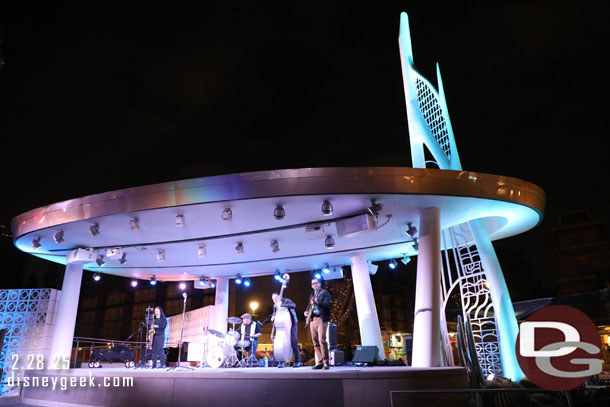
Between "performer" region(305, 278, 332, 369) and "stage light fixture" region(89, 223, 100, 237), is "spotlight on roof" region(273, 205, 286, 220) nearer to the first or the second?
"performer" region(305, 278, 332, 369)

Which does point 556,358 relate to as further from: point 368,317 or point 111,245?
point 111,245

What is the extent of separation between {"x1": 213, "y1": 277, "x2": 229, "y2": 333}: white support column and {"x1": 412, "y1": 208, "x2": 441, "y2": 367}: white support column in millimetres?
8726

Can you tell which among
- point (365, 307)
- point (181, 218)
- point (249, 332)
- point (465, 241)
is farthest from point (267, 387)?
point (465, 241)

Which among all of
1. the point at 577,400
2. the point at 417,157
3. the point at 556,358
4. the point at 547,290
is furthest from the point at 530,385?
the point at 547,290

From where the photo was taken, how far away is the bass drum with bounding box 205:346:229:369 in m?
11.0

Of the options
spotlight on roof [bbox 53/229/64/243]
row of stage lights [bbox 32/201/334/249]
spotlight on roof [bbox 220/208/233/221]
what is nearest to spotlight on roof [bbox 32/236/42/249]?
row of stage lights [bbox 32/201/334/249]

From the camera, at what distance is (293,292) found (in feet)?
91.0

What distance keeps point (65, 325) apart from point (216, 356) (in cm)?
408

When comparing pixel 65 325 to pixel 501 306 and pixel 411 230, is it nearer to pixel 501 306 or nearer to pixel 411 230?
pixel 411 230

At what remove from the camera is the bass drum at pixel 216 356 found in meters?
11.0

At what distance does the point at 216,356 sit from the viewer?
1129 centimetres

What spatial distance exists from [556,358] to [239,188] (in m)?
5.77

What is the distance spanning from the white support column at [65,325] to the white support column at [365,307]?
8009 mm

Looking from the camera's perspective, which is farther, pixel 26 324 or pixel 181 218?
pixel 26 324
